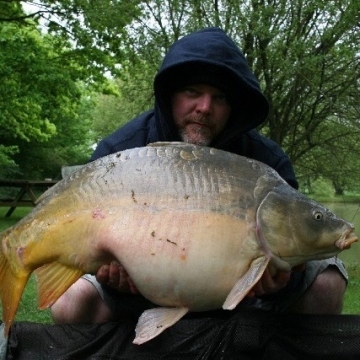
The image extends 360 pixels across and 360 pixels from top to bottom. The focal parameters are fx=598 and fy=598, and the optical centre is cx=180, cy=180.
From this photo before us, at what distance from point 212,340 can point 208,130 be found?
1.98 ft

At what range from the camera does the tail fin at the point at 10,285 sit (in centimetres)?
125

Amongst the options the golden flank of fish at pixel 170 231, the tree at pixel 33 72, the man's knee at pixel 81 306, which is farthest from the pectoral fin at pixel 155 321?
the tree at pixel 33 72

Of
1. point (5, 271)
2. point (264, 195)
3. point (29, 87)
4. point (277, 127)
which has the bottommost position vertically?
point (277, 127)

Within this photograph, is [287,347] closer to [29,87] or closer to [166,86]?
[166,86]

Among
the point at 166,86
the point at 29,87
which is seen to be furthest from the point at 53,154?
the point at 166,86

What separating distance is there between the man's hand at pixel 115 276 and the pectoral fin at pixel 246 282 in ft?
0.86

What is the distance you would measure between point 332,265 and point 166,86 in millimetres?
698

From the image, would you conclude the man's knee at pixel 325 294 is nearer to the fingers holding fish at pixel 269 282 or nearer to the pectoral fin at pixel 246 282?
the fingers holding fish at pixel 269 282

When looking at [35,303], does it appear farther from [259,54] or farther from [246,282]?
[259,54]

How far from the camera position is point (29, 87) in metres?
6.45

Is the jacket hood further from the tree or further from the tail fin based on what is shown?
the tree

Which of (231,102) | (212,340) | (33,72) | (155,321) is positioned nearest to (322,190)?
(33,72)

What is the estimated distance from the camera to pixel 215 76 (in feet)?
5.60

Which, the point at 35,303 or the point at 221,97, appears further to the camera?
the point at 35,303
